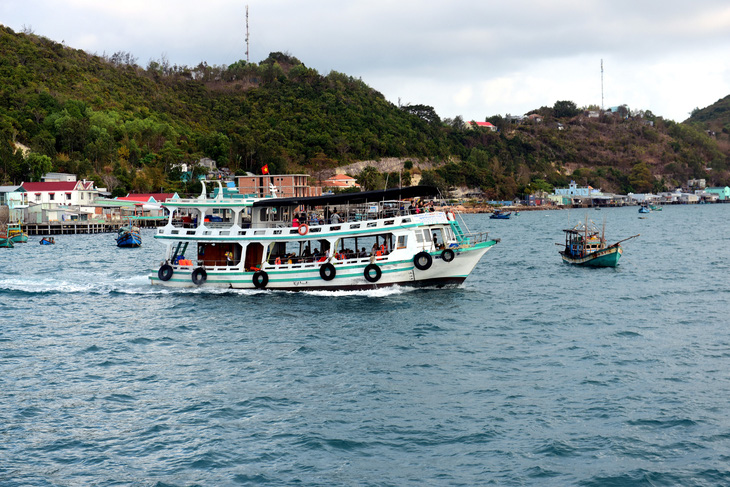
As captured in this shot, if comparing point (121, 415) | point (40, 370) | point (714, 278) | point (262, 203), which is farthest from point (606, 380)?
point (714, 278)

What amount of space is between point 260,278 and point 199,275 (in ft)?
11.9

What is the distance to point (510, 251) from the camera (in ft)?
233

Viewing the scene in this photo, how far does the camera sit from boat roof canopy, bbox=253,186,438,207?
124 feet

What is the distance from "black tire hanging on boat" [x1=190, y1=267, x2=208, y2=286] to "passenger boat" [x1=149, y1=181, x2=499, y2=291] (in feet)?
0.18

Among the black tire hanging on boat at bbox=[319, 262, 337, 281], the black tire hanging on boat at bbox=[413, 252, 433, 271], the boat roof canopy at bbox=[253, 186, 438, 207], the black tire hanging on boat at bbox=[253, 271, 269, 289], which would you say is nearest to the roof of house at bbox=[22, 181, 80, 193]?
the boat roof canopy at bbox=[253, 186, 438, 207]

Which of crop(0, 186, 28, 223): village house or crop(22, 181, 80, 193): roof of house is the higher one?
crop(22, 181, 80, 193): roof of house

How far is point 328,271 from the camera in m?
37.7

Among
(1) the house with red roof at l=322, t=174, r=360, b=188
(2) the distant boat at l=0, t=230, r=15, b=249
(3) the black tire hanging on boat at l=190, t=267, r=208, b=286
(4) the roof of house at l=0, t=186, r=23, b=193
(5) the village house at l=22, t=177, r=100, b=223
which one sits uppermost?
(1) the house with red roof at l=322, t=174, r=360, b=188

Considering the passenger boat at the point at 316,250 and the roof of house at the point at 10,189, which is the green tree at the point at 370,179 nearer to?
the roof of house at the point at 10,189

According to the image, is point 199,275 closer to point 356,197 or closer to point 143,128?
point 356,197

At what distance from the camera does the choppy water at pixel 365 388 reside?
1686 centimetres

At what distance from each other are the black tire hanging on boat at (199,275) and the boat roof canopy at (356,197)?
15.5 feet

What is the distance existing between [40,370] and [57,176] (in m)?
101

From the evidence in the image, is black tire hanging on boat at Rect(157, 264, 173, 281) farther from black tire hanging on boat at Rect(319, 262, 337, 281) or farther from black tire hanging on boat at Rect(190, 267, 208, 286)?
black tire hanging on boat at Rect(319, 262, 337, 281)
